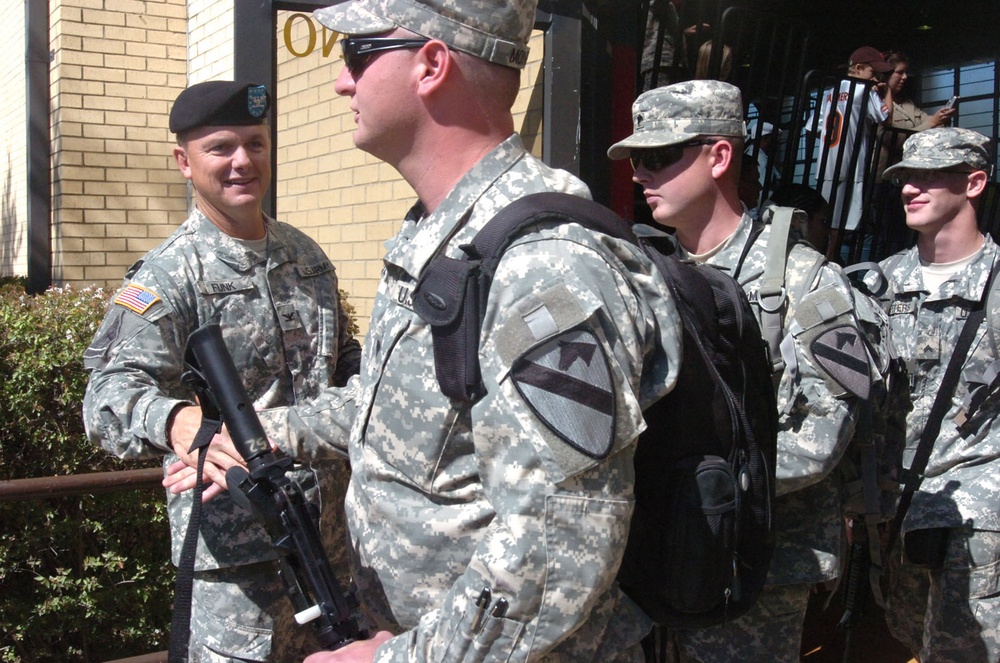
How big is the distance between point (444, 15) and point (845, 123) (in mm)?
4553

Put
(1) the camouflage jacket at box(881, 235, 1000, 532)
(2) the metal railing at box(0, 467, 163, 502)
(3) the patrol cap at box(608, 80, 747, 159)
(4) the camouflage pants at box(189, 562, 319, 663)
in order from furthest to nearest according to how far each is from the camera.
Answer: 1. (1) the camouflage jacket at box(881, 235, 1000, 532)
2. (2) the metal railing at box(0, 467, 163, 502)
3. (3) the patrol cap at box(608, 80, 747, 159)
4. (4) the camouflage pants at box(189, 562, 319, 663)

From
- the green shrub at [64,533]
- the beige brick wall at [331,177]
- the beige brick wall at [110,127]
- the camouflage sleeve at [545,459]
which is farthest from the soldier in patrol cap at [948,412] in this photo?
the beige brick wall at [110,127]

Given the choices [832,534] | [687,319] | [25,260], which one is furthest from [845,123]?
[25,260]

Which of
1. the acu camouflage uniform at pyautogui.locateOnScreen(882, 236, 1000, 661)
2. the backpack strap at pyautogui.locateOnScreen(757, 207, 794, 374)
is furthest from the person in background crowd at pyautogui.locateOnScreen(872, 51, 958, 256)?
the backpack strap at pyautogui.locateOnScreen(757, 207, 794, 374)

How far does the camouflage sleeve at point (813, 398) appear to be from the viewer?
219cm

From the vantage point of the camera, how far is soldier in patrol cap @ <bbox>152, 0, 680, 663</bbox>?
1.18m

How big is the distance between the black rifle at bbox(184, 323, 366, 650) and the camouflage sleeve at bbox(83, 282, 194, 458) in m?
0.44

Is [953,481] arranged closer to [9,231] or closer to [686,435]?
[686,435]

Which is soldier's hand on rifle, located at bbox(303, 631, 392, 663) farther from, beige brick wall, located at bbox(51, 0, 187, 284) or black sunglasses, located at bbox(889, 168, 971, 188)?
beige brick wall, located at bbox(51, 0, 187, 284)

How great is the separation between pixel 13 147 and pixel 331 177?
4.43 m

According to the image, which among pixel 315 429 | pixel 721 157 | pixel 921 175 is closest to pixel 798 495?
pixel 721 157

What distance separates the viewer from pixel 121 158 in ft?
24.8

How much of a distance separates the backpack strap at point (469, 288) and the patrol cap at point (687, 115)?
133cm

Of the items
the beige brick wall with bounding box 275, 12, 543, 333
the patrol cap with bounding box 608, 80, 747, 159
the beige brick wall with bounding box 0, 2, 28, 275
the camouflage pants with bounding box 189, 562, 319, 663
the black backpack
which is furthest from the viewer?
the beige brick wall with bounding box 0, 2, 28, 275
